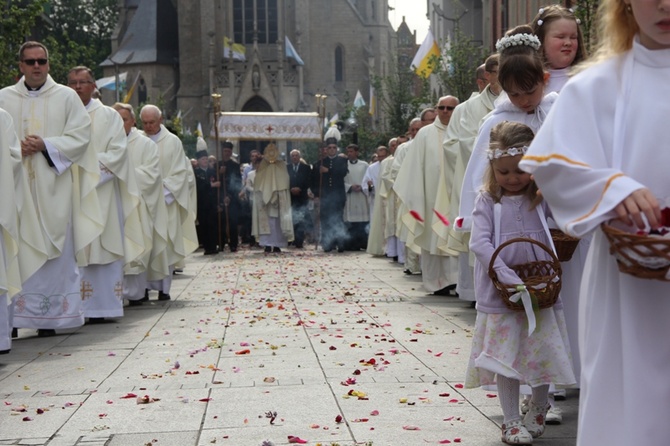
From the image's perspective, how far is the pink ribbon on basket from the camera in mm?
5691

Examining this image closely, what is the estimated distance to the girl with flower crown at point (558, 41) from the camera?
22.7 ft

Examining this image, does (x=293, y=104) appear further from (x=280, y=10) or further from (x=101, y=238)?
(x=101, y=238)

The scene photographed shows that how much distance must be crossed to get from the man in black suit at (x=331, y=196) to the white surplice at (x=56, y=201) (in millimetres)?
15538

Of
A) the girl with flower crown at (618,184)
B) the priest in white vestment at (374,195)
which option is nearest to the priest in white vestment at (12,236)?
the girl with flower crown at (618,184)

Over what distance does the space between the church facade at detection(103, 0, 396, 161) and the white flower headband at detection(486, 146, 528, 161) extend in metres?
62.2

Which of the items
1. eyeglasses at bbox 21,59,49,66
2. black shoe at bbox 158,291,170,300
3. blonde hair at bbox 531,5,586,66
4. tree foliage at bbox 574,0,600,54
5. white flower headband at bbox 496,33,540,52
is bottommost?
black shoe at bbox 158,291,170,300

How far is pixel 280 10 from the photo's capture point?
7100 centimetres

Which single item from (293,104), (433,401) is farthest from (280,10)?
(433,401)

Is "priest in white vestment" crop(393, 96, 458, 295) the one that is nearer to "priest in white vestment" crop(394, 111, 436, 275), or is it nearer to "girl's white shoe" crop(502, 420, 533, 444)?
"priest in white vestment" crop(394, 111, 436, 275)

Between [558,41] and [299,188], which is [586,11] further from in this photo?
[299,188]

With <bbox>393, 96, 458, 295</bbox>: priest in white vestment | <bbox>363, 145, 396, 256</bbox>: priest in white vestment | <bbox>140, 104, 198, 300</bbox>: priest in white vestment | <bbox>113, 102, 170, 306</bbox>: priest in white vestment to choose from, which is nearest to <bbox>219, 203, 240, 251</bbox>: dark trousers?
<bbox>363, 145, 396, 256</bbox>: priest in white vestment

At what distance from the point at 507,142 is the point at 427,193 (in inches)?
334

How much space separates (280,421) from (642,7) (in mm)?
3405

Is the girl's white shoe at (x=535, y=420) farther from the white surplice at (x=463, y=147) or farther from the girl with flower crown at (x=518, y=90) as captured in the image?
the white surplice at (x=463, y=147)
